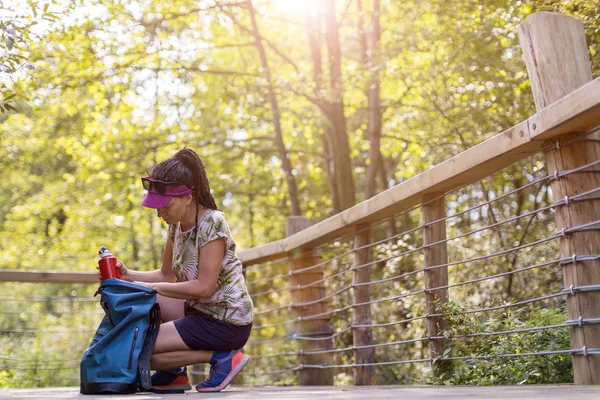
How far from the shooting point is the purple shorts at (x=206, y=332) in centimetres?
347

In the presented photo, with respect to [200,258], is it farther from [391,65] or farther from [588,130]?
[391,65]

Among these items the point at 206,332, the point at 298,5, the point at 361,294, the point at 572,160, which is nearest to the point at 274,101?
the point at 298,5

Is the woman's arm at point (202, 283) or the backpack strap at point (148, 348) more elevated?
the woman's arm at point (202, 283)

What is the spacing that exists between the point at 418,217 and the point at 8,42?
31.6 feet

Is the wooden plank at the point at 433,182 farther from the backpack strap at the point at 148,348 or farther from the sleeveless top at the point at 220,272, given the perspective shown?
the backpack strap at the point at 148,348

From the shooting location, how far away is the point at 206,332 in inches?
137

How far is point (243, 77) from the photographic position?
11445mm

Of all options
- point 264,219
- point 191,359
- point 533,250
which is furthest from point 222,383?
point 264,219

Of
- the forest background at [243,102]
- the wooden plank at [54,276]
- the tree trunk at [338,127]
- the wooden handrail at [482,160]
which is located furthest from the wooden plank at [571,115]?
the tree trunk at [338,127]

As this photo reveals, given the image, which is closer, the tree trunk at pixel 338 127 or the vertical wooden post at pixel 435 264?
the vertical wooden post at pixel 435 264

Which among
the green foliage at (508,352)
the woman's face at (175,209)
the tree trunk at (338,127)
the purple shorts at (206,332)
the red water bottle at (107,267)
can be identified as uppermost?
the tree trunk at (338,127)

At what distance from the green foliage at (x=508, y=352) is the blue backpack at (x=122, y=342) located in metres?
1.26

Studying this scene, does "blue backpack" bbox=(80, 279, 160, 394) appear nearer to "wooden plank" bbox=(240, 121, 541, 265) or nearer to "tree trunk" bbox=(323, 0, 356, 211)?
"wooden plank" bbox=(240, 121, 541, 265)

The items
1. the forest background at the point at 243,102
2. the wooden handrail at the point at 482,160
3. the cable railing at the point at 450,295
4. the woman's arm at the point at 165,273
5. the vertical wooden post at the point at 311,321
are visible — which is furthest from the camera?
the forest background at the point at 243,102
